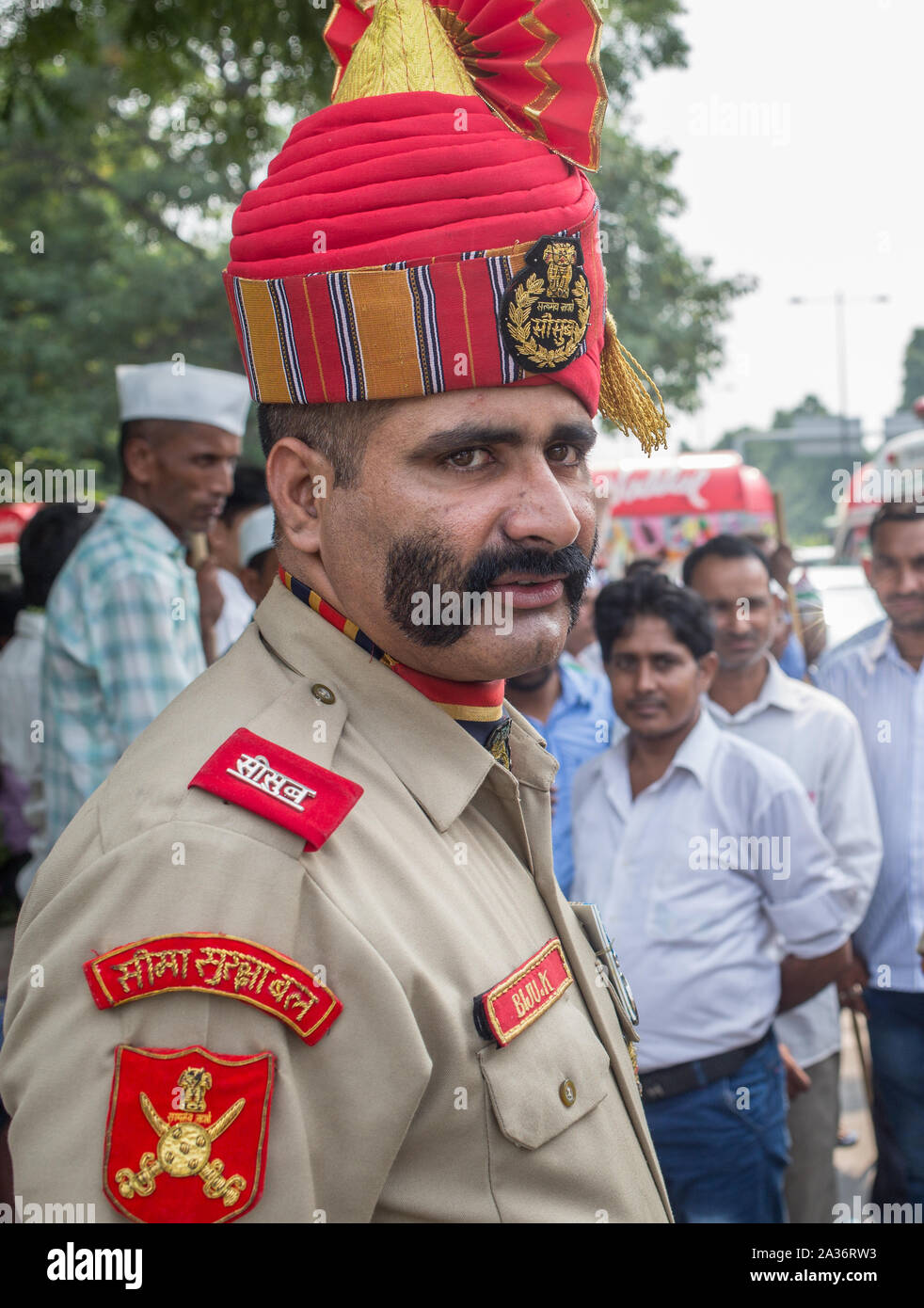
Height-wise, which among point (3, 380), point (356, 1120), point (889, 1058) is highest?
point (3, 380)

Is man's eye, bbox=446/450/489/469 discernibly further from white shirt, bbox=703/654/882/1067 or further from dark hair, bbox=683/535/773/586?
dark hair, bbox=683/535/773/586

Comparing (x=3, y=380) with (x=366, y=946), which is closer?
(x=366, y=946)

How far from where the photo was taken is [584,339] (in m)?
1.50

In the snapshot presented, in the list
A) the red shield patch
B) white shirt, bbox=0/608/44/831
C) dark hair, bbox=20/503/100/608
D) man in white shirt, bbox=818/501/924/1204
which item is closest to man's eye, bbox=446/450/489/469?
the red shield patch

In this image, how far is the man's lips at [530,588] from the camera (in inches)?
55.2

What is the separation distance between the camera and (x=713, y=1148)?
118 inches

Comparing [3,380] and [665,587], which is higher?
[3,380]

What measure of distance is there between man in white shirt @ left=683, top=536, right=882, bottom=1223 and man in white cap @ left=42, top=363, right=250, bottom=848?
1.74 m

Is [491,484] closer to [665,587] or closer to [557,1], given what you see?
[557,1]

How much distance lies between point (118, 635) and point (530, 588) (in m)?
2.19

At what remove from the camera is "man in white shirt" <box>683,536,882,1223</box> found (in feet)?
12.2

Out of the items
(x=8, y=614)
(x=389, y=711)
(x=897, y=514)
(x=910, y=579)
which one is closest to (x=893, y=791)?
(x=910, y=579)

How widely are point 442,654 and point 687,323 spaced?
15760 mm

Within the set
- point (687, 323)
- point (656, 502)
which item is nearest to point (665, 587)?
point (656, 502)
